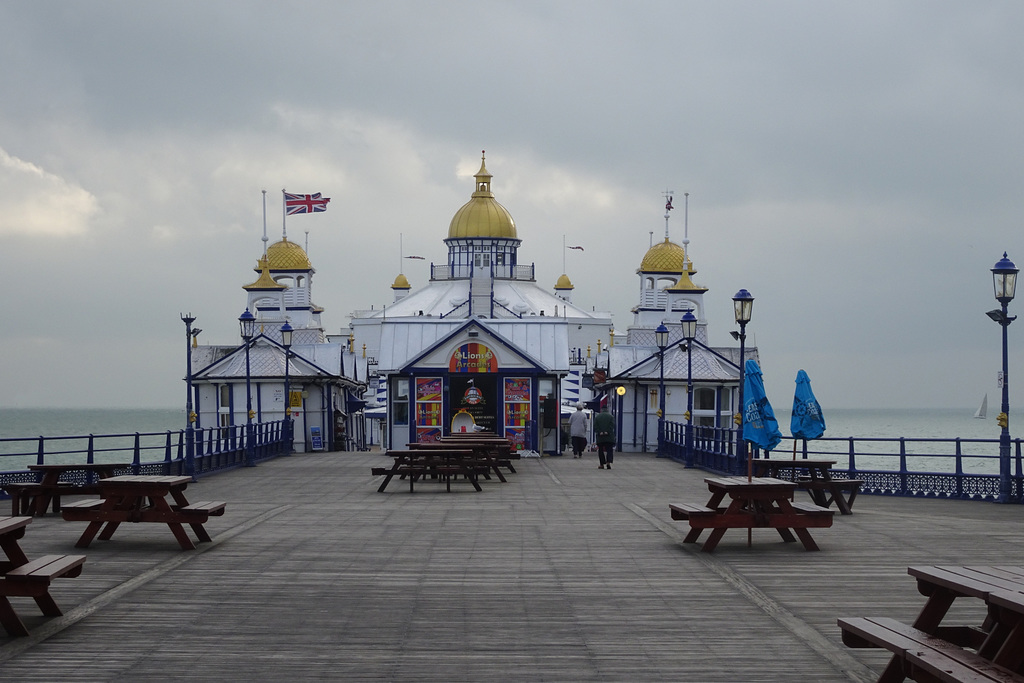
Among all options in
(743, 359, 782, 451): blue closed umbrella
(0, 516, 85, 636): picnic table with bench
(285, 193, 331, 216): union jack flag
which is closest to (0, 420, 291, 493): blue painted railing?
(743, 359, 782, 451): blue closed umbrella

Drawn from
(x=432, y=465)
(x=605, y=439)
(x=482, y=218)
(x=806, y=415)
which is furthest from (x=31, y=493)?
(x=482, y=218)

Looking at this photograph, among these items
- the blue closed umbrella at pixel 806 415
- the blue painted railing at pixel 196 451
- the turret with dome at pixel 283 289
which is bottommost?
the blue painted railing at pixel 196 451

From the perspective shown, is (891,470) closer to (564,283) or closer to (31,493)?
(31,493)

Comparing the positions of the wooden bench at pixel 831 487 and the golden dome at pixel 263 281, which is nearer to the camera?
the wooden bench at pixel 831 487

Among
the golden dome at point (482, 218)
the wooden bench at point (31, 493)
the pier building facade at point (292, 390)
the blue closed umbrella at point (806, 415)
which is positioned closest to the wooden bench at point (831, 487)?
the blue closed umbrella at point (806, 415)

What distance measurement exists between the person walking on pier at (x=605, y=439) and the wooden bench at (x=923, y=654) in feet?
75.3

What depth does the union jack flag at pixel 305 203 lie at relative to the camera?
60.3m

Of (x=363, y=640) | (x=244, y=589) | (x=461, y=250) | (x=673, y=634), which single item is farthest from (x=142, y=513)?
(x=461, y=250)

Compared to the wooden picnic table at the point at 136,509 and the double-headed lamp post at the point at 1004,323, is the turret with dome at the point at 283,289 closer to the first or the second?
the double-headed lamp post at the point at 1004,323

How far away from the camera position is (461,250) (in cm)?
9662

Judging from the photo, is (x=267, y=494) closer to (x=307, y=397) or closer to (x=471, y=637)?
(x=471, y=637)

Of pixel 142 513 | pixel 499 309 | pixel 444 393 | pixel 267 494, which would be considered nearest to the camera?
pixel 142 513

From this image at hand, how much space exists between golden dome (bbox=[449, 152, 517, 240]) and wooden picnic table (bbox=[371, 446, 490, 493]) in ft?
235

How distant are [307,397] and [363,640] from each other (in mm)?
41633
